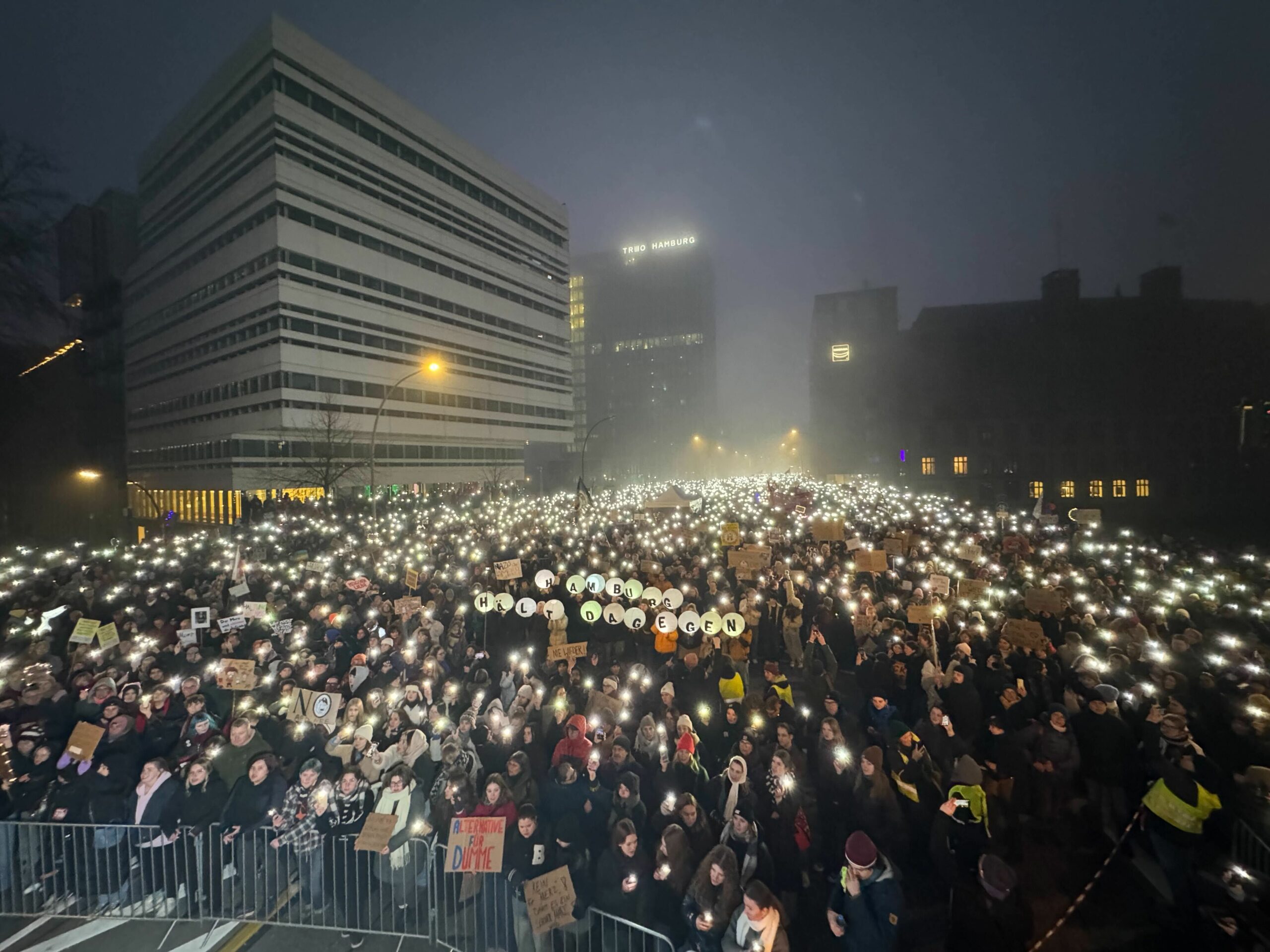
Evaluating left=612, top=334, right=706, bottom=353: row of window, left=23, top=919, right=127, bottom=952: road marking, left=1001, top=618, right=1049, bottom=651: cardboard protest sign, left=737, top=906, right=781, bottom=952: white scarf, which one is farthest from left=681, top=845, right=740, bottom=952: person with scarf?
left=612, top=334, right=706, bottom=353: row of window

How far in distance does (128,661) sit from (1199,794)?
1397 centimetres

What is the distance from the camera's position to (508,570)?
12406 mm

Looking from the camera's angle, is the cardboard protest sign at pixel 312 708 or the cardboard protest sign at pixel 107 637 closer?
the cardboard protest sign at pixel 312 708

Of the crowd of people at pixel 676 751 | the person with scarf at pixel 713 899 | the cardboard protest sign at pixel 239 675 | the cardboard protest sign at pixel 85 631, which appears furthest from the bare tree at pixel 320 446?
the person with scarf at pixel 713 899

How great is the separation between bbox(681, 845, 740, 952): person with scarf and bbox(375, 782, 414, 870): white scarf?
2874 millimetres

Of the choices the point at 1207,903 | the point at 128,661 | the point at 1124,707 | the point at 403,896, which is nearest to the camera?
the point at 1207,903

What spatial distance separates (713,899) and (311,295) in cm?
4919

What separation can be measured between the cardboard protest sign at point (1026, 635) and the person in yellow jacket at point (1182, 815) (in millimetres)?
2998

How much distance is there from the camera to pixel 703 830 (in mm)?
5676

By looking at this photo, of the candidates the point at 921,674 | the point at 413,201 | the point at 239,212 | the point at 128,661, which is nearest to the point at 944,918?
the point at 921,674

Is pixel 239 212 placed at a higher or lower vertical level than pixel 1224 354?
higher

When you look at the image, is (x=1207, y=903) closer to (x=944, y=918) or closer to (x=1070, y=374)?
(x=944, y=918)

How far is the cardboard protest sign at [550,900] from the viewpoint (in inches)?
195

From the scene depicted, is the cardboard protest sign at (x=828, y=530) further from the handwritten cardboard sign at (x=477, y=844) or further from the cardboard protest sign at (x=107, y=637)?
the cardboard protest sign at (x=107, y=637)
